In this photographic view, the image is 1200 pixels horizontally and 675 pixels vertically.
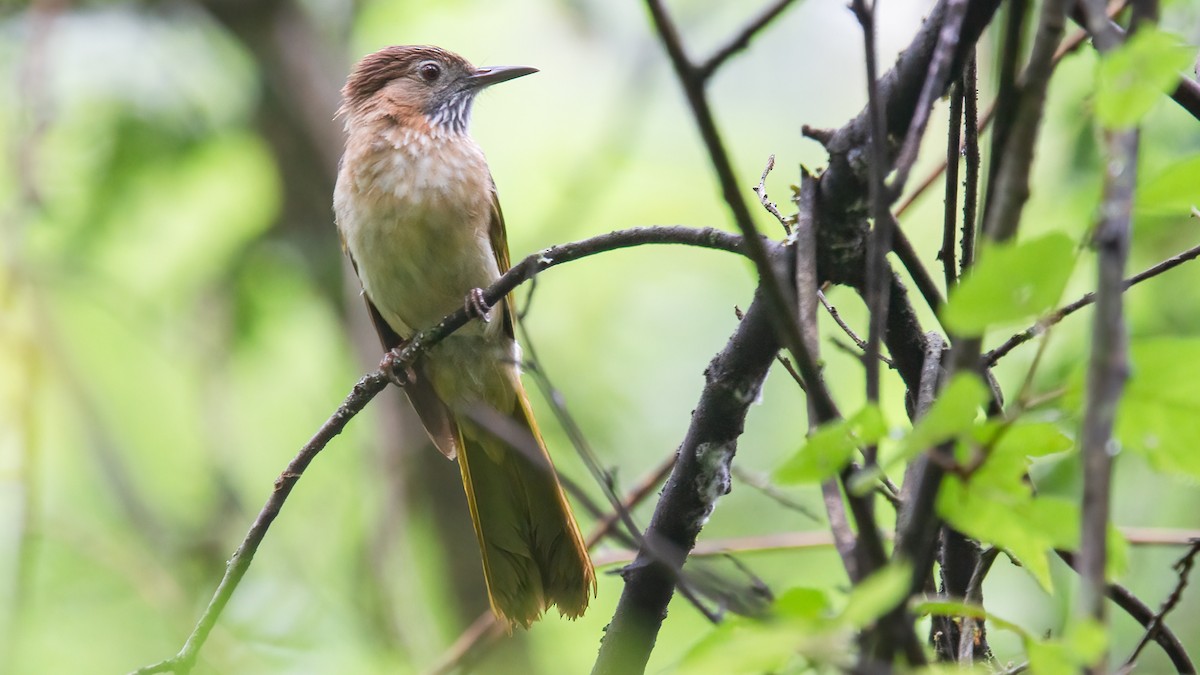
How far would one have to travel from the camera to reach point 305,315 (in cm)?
845

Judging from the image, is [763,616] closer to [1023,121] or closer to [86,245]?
[1023,121]

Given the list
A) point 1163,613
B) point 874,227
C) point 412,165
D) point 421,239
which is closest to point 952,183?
point 874,227

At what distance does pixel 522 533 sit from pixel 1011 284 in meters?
2.94

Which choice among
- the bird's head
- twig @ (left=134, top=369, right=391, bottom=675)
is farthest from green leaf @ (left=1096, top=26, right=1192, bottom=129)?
the bird's head

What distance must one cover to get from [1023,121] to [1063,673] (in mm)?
586

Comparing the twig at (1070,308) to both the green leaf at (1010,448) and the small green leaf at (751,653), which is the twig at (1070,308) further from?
the small green leaf at (751,653)

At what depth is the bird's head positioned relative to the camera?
17.6 feet

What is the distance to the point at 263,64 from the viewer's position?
7.98 meters

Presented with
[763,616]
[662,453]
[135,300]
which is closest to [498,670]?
[662,453]

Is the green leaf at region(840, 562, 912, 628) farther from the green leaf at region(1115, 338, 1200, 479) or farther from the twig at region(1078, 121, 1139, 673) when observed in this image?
the green leaf at region(1115, 338, 1200, 479)

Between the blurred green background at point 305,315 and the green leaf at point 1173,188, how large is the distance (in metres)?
3.54

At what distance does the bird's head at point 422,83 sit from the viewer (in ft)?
17.6

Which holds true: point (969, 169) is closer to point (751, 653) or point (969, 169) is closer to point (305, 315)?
point (751, 653)

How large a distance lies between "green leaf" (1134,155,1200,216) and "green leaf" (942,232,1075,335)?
156 mm
